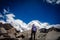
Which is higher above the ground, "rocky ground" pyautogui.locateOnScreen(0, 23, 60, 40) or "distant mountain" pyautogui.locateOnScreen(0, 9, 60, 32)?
"distant mountain" pyautogui.locateOnScreen(0, 9, 60, 32)

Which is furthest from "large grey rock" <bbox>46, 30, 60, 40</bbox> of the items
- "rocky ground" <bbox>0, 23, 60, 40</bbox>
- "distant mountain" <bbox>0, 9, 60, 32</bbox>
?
"distant mountain" <bbox>0, 9, 60, 32</bbox>

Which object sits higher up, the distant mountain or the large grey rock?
the distant mountain

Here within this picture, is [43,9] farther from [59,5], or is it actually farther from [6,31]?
[6,31]

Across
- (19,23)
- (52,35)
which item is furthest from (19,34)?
(52,35)

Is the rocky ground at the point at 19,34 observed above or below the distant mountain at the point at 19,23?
below

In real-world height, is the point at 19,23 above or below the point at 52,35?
above

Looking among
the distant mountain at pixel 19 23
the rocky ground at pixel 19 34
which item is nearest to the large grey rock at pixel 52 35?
the rocky ground at pixel 19 34

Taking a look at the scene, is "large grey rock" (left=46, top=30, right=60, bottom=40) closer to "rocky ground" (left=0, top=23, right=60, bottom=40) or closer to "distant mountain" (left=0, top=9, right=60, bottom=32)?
"rocky ground" (left=0, top=23, right=60, bottom=40)

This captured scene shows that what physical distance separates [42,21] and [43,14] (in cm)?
15

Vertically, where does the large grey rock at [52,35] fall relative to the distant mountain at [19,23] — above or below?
below

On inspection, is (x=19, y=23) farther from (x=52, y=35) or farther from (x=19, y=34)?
(x=52, y=35)

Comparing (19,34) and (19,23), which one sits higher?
(19,23)

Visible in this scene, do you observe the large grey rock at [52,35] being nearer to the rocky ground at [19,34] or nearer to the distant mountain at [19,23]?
the rocky ground at [19,34]

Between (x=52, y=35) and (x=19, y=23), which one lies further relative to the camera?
(x=19, y=23)
